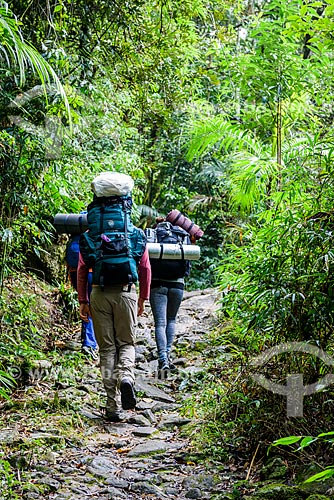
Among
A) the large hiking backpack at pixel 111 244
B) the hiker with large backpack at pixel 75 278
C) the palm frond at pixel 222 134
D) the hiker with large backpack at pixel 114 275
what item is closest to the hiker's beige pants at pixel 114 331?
the hiker with large backpack at pixel 114 275

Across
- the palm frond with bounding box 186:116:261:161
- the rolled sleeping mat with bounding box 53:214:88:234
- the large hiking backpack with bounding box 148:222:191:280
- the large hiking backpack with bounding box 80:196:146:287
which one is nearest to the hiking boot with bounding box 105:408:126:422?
the large hiking backpack with bounding box 80:196:146:287

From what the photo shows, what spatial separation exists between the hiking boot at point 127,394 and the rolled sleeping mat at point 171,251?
6.63 ft

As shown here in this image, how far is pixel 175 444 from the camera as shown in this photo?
177 inches

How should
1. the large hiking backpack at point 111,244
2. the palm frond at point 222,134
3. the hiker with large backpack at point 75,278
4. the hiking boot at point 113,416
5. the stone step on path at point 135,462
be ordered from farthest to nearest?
the palm frond at point 222,134, the hiker with large backpack at point 75,278, the hiking boot at point 113,416, the large hiking backpack at point 111,244, the stone step on path at point 135,462

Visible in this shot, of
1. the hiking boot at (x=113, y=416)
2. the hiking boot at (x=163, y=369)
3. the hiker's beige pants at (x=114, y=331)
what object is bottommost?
the hiking boot at (x=163, y=369)

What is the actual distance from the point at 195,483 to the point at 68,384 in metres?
2.33

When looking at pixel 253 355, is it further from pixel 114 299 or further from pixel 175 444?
pixel 114 299

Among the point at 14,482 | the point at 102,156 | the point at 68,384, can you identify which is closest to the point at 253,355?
the point at 14,482

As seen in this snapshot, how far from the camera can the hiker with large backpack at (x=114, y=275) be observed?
5004mm

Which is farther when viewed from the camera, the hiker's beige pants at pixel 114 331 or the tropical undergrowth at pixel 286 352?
the hiker's beige pants at pixel 114 331

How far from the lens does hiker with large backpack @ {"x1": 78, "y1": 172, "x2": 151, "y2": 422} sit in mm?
5004

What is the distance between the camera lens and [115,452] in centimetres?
432

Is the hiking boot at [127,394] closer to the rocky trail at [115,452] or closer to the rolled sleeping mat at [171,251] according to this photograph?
the rocky trail at [115,452]

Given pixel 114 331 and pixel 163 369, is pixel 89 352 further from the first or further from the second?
pixel 114 331
